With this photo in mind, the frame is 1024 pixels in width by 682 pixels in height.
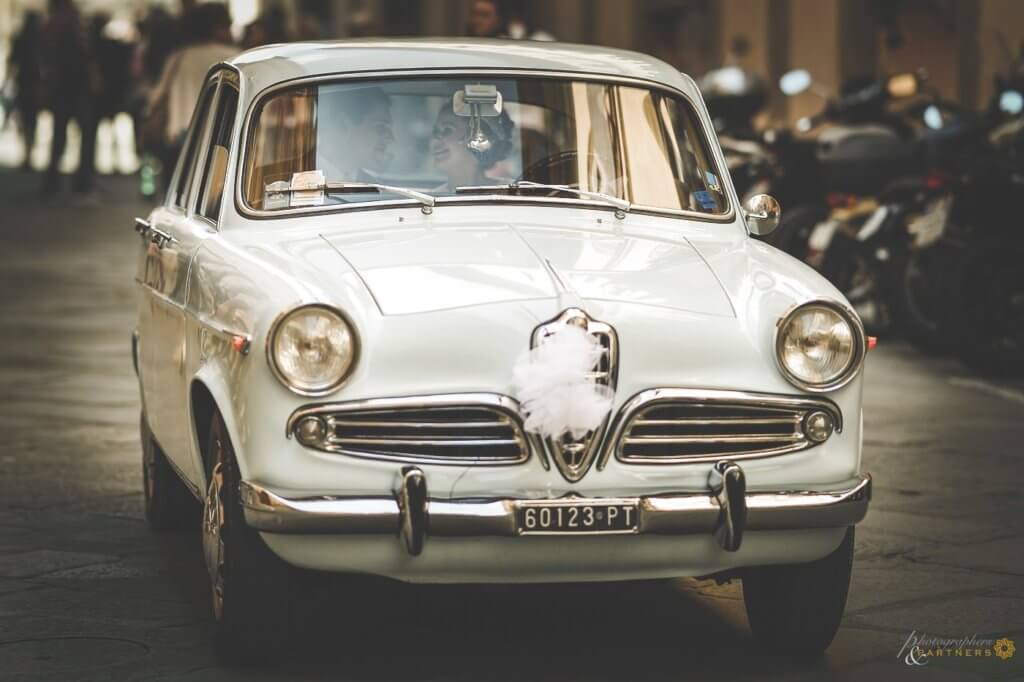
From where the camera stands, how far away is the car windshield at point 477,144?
636 cm

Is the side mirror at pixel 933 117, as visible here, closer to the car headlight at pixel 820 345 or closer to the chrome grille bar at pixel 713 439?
the car headlight at pixel 820 345

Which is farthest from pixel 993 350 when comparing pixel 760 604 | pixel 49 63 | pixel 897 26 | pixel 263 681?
pixel 49 63

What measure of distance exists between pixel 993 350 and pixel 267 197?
6.29m

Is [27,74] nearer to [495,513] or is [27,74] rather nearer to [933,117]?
[933,117]

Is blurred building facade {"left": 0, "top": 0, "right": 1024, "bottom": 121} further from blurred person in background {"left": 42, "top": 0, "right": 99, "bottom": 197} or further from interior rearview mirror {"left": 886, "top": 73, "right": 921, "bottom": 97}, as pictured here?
blurred person in background {"left": 42, "top": 0, "right": 99, "bottom": 197}

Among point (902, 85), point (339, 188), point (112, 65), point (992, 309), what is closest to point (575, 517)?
point (339, 188)

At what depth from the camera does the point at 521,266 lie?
5.59 m

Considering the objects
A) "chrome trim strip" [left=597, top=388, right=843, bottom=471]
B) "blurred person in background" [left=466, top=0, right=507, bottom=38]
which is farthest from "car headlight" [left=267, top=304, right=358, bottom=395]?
"blurred person in background" [left=466, top=0, right=507, bottom=38]

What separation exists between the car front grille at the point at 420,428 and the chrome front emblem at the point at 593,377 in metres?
0.08

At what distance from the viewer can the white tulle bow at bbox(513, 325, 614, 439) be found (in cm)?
516

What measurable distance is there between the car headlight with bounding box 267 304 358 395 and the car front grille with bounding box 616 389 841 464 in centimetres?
68

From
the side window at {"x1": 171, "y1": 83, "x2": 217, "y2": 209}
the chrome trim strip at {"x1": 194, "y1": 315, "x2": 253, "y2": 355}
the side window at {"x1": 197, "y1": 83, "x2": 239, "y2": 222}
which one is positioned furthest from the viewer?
the side window at {"x1": 171, "y1": 83, "x2": 217, "y2": 209}

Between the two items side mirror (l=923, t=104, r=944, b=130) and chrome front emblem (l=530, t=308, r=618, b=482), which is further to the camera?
side mirror (l=923, t=104, r=944, b=130)

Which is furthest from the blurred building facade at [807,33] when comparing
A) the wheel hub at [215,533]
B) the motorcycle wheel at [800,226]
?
the wheel hub at [215,533]
